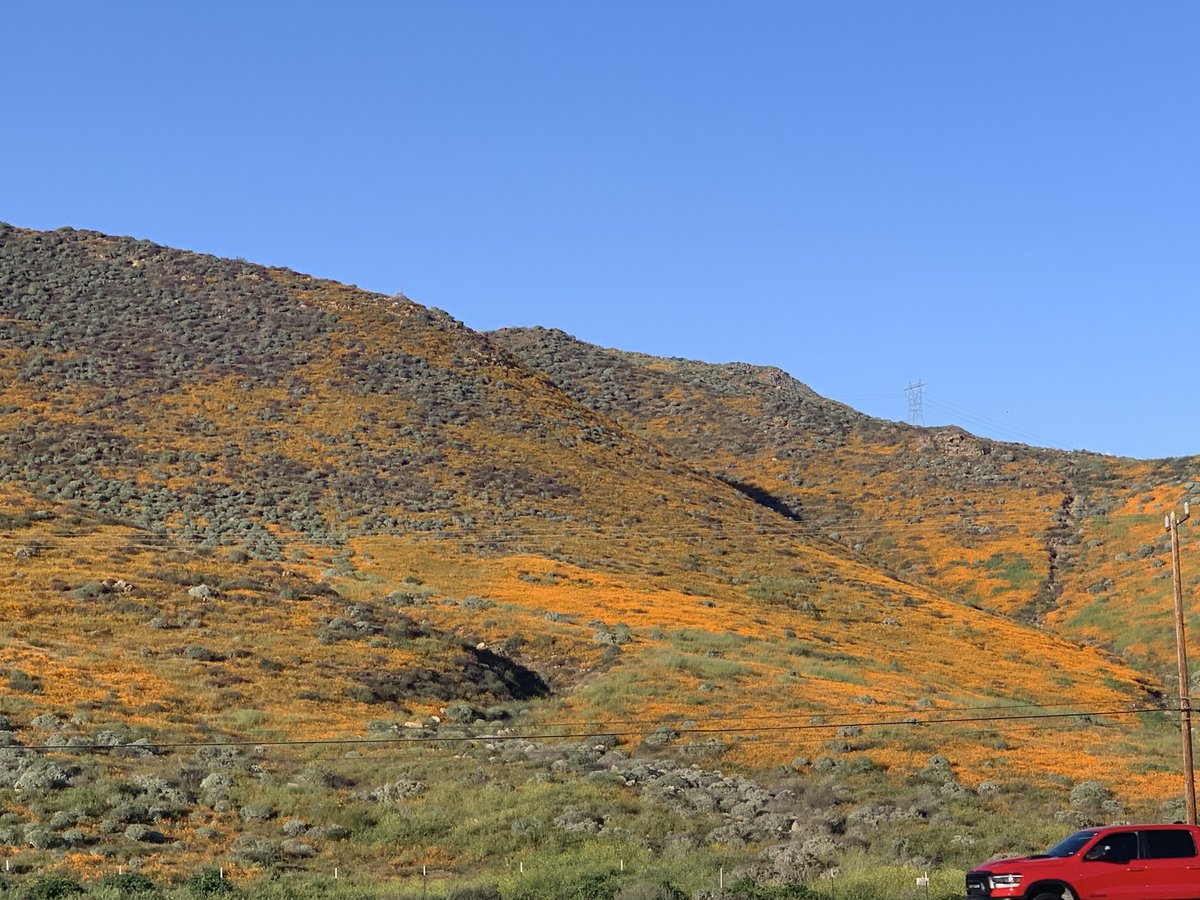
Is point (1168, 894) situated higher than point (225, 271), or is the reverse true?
point (225, 271)

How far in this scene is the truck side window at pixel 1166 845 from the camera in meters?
20.9

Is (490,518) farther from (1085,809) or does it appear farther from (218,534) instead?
(1085,809)

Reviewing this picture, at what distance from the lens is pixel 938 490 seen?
99.4 meters

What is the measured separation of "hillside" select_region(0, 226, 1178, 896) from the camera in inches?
1261

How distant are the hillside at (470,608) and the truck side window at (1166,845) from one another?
26.3ft

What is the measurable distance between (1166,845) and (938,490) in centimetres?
8022

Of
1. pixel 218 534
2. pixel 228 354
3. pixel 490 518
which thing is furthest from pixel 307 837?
pixel 228 354

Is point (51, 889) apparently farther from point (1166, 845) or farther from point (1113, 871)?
point (1166, 845)

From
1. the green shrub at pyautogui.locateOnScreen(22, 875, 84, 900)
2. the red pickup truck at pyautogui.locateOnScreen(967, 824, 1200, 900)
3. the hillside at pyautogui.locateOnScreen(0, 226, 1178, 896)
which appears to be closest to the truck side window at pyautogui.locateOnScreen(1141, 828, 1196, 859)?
the red pickup truck at pyautogui.locateOnScreen(967, 824, 1200, 900)

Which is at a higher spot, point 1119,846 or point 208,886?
point 1119,846

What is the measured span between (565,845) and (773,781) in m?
8.10

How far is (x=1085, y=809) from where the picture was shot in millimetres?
33156

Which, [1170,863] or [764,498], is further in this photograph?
[764,498]

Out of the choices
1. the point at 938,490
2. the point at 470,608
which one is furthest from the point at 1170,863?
the point at 938,490
